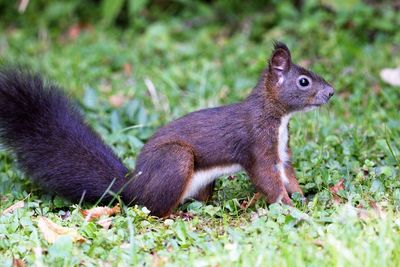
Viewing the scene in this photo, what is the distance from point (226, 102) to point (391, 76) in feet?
4.48

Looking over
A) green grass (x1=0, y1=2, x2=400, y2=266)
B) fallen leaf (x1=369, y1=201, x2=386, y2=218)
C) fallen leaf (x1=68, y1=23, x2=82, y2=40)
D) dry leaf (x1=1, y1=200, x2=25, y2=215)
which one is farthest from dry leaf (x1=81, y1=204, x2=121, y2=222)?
fallen leaf (x1=68, y1=23, x2=82, y2=40)

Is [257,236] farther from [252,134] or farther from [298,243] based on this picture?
[252,134]

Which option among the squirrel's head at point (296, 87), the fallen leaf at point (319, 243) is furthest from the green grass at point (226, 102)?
the squirrel's head at point (296, 87)

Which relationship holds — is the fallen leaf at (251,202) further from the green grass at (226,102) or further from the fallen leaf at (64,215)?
the fallen leaf at (64,215)

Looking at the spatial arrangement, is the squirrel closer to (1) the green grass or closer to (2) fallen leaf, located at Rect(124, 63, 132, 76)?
(1) the green grass

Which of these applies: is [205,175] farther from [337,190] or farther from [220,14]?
[220,14]

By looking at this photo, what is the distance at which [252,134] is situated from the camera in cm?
446

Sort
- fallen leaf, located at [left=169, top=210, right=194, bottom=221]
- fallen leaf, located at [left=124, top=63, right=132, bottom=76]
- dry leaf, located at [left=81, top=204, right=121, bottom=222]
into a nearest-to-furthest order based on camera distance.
→ dry leaf, located at [left=81, top=204, right=121, bottom=222]
fallen leaf, located at [left=169, top=210, right=194, bottom=221]
fallen leaf, located at [left=124, top=63, right=132, bottom=76]

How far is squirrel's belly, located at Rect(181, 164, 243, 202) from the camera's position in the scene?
4.43 meters

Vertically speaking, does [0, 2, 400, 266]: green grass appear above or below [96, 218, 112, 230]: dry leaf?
above

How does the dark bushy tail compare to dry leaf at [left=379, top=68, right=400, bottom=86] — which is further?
dry leaf at [left=379, top=68, right=400, bottom=86]

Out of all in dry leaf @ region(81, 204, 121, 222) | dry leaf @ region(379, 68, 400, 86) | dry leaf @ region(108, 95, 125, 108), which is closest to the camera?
dry leaf @ region(81, 204, 121, 222)

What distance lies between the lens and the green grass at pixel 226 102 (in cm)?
369

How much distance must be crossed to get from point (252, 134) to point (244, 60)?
293cm
